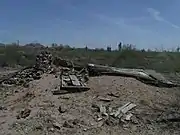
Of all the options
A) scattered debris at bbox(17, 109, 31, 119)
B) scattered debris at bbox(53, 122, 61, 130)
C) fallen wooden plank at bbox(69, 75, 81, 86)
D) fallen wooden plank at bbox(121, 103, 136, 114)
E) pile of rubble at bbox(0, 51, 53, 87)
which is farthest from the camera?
pile of rubble at bbox(0, 51, 53, 87)

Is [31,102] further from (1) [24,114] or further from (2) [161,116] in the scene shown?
(2) [161,116]

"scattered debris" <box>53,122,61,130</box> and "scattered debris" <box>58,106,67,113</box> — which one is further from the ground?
"scattered debris" <box>58,106,67,113</box>

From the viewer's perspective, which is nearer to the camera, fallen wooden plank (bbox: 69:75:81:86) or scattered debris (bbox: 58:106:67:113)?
scattered debris (bbox: 58:106:67:113)

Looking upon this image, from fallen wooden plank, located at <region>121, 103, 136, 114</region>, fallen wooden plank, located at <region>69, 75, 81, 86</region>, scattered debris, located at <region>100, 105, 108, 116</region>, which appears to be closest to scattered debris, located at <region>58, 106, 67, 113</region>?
scattered debris, located at <region>100, 105, 108, 116</region>

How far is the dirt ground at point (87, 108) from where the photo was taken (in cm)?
972

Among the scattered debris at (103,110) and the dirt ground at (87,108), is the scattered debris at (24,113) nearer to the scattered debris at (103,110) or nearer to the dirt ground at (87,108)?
the dirt ground at (87,108)

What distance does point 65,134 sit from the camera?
30.5ft

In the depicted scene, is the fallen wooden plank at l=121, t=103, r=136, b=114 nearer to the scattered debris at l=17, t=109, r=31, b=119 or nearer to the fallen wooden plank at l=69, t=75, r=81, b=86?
the fallen wooden plank at l=69, t=75, r=81, b=86

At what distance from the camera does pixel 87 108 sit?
A: 11.2 meters

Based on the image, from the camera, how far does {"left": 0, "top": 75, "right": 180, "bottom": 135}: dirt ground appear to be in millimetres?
9719

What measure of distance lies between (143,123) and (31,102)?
13.7ft

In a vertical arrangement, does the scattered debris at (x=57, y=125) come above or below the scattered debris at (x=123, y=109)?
below

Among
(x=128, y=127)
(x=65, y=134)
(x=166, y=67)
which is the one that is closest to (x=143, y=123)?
(x=128, y=127)

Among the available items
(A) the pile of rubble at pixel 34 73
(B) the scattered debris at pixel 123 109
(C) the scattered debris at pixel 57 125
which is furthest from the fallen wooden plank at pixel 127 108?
(A) the pile of rubble at pixel 34 73
